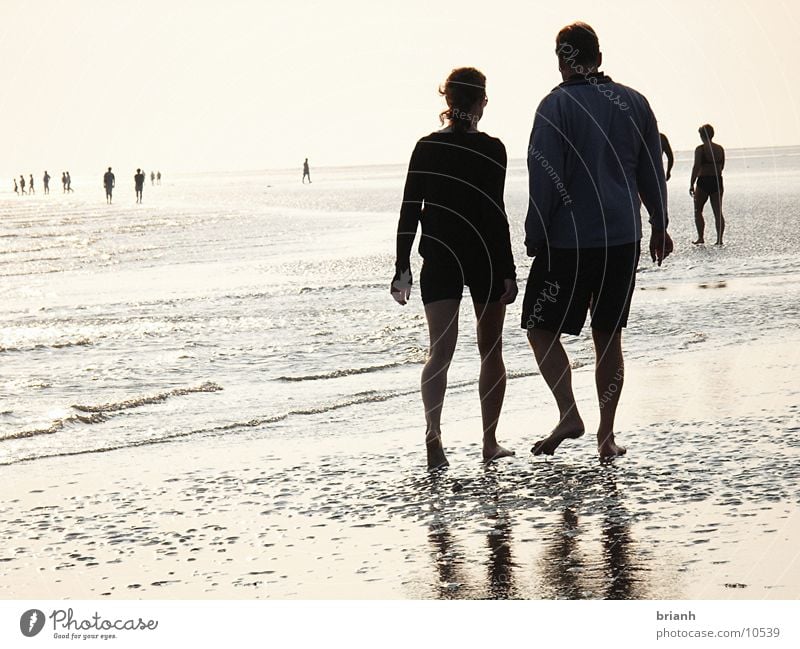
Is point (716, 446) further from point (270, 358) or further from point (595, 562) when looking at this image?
point (270, 358)

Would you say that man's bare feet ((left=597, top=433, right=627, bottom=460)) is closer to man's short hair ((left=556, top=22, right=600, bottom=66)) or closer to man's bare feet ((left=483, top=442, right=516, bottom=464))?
man's bare feet ((left=483, top=442, right=516, bottom=464))

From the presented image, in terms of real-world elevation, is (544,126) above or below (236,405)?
above

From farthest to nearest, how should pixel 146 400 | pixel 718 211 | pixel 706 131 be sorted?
pixel 718 211 → pixel 706 131 → pixel 146 400

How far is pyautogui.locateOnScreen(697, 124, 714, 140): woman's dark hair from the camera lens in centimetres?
1789

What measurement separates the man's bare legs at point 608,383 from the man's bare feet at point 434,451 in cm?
76

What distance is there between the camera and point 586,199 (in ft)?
18.3

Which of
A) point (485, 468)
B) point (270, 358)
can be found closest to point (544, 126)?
point (485, 468)

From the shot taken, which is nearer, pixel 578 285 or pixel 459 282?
pixel 578 285

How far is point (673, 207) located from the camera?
114 feet

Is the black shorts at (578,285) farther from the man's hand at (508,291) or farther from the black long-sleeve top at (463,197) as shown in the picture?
the black long-sleeve top at (463,197)

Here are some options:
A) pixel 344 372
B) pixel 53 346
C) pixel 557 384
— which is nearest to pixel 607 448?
pixel 557 384

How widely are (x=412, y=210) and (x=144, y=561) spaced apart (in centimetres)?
217

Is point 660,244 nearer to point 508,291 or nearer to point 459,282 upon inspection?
point 508,291

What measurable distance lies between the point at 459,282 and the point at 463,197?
406 mm
